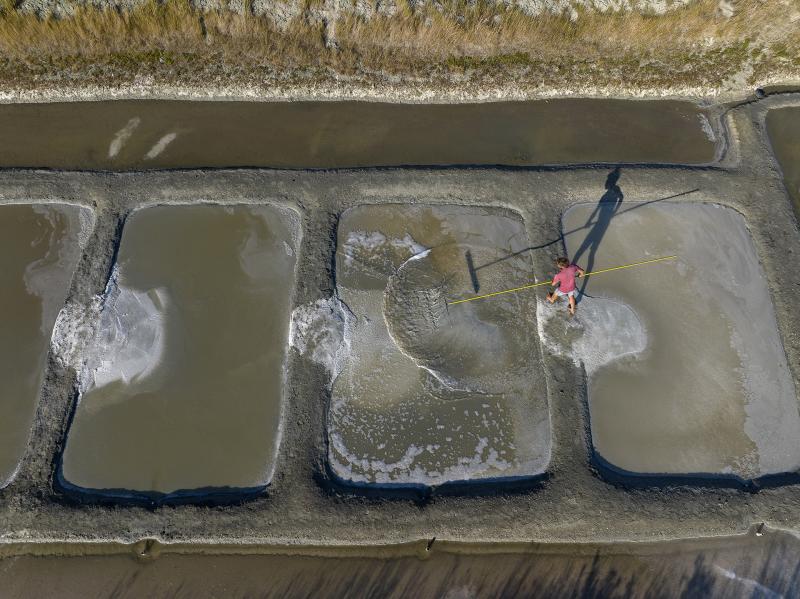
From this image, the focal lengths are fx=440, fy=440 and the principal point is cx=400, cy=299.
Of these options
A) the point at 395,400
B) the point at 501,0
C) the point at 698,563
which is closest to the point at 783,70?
the point at 501,0

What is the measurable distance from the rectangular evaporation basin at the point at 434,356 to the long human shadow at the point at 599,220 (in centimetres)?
128

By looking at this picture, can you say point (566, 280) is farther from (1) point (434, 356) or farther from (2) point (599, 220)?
(1) point (434, 356)

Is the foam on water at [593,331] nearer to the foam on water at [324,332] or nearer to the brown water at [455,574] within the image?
the brown water at [455,574]

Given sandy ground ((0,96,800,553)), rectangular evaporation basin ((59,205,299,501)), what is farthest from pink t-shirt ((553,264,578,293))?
rectangular evaporation basin ((59,205,299,501))

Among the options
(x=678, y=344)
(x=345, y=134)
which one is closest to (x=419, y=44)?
(x=345, y=134)

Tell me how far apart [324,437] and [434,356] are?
9.02ft

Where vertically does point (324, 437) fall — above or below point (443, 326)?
below

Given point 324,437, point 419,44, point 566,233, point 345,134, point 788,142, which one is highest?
point 419,44

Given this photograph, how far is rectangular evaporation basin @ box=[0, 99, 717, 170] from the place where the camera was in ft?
37.2

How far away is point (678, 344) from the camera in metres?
9.39

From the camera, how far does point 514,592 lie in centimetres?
795

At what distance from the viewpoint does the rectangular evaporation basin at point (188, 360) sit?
8.55m

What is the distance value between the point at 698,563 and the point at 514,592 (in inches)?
136

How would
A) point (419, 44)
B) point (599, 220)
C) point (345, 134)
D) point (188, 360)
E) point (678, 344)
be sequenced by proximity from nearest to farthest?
point (188, 360), point (678, 344), point (599, 220), point (345, 134), point (419, 44)
